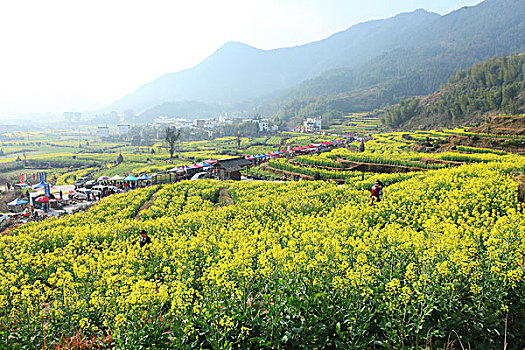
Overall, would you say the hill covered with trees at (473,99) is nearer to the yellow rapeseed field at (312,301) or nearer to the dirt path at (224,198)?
the dirt path at (224,198)

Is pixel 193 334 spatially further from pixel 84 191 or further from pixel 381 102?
pixel 381 102

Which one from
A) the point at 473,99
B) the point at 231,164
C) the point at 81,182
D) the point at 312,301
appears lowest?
the point at 81,182

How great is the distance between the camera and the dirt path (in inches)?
867

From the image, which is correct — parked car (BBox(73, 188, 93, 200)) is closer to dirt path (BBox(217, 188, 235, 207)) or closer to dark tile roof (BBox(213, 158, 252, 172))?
dark tile roof (BBox(213, 158, 252, 172))

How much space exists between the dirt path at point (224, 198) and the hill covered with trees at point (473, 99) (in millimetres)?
66063

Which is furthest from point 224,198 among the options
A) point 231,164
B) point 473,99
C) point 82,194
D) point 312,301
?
point 473,99

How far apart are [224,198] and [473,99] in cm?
7767

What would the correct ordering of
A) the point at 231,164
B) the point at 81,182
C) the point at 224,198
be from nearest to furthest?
the point at 224,198, the point at 231,164, the point at 81,182

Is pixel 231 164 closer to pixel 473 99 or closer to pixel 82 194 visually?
pixel 82 194

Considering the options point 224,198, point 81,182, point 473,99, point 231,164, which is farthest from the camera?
point 473,99

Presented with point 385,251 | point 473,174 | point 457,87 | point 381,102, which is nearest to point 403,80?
point 381,102

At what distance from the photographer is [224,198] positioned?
23328 mm

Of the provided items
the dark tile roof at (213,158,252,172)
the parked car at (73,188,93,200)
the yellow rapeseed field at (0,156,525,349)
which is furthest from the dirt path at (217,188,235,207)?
the parked car at (73,188,93,200)

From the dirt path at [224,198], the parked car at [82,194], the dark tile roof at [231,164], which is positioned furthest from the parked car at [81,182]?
the dirt path at [224,198]
